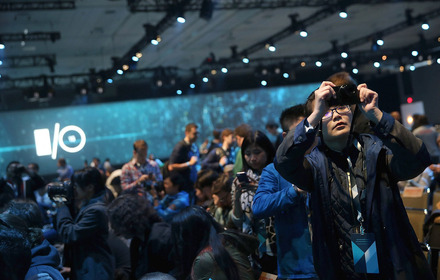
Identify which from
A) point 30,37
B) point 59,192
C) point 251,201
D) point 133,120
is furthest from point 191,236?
point 133,120

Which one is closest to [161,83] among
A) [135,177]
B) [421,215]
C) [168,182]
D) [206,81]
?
[206,81]

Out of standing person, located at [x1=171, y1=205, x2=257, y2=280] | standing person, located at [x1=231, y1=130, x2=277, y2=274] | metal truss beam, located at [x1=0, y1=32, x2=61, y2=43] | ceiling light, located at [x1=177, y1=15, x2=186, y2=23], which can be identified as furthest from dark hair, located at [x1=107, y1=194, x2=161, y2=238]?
metal truss beam, located at [x1=0, y1=32, x2=61, y2=43]

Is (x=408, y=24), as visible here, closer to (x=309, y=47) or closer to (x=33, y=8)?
(x=309, y=47)

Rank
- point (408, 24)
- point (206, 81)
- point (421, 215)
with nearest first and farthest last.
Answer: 1. point (421, 215)
2. point (408, 24)
3. point (206, 81)

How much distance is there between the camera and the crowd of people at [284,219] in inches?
69.4

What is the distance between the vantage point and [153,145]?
57.2 feet

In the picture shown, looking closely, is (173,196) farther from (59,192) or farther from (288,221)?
(288,221)

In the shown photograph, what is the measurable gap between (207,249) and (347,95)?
3.09 feet

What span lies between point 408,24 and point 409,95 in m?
2.86

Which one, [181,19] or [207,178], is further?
[181,19]

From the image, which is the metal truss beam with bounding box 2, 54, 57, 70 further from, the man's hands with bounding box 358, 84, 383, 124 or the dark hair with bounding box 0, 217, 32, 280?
the man's hands with bounding box 358, 84, 383, 124

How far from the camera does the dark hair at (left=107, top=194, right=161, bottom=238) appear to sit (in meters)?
3.41

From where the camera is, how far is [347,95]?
70.4 inches

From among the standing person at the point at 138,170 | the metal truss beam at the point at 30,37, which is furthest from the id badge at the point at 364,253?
the metal truss beam at the point at 30,37
